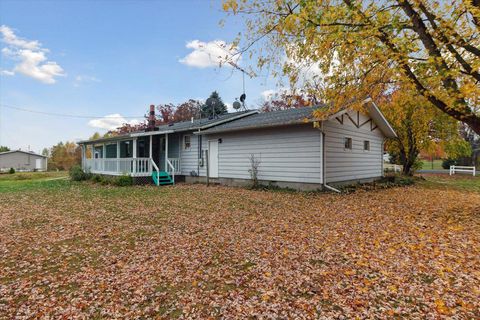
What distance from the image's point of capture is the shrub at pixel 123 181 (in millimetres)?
13555

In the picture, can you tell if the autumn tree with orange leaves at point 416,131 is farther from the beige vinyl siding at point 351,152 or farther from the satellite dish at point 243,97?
the satellite dish at point 243,97

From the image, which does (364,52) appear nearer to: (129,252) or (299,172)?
(299,172)

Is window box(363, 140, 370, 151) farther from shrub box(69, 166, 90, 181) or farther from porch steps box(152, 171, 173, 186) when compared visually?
shrub box(69, 166, 90, 181)

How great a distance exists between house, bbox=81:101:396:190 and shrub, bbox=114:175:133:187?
1.21ft

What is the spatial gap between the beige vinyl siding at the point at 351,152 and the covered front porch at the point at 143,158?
331 inches

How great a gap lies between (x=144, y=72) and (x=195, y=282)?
18.1m

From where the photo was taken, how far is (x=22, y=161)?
44.6m

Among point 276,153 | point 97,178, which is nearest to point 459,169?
point 276,153

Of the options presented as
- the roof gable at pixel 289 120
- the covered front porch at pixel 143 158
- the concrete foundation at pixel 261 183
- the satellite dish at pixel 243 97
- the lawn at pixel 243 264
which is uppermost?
the satellite dish at pixel 243 97

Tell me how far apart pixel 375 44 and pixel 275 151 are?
240 inches

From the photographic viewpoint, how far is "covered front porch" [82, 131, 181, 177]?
46.6ft

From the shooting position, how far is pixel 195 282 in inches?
129

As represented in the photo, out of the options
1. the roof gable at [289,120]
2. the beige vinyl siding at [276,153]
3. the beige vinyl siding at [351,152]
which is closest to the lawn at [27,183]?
the roof gable at [289,120]

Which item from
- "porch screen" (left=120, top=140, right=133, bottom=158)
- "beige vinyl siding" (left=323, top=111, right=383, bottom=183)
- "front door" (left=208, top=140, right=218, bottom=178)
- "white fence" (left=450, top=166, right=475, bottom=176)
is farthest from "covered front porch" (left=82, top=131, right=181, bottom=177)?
"white fence" (left=450, top=166, right=475, bottom=176)
